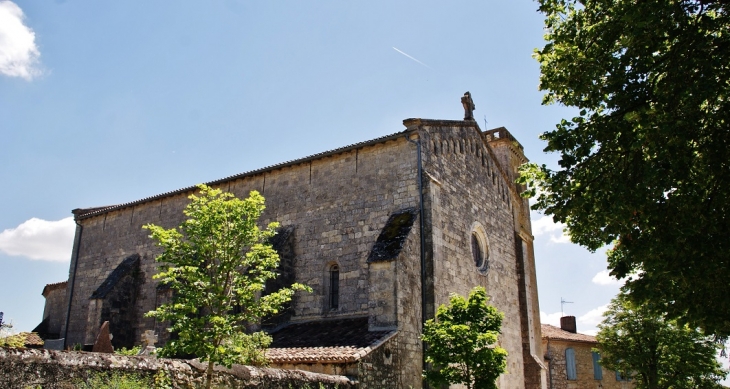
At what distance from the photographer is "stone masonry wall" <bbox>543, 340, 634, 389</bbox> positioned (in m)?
33.1

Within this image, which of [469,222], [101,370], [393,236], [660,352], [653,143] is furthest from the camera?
[660,352]

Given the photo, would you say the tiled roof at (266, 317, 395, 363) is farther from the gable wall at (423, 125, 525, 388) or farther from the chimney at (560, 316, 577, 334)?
the chimney at (560, 316, 577, 334)

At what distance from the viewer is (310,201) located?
769 inches

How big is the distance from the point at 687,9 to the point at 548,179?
3444 millimetres

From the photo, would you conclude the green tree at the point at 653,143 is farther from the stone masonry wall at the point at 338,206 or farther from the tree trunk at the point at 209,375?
the stone masonry wall at the point at 338,206

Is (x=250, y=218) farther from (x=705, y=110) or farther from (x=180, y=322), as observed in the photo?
(x=705, y=110)

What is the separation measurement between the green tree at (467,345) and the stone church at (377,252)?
130 centimetres

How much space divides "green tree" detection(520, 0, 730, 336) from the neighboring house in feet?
81.2

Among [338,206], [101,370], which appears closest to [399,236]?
[338,206]

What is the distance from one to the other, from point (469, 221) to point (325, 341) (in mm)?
7101

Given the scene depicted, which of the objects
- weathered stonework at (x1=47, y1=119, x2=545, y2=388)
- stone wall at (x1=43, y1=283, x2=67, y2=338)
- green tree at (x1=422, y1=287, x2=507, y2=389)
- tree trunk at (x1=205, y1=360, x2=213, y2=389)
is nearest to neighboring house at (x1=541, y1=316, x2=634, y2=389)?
weathered stonework at (x1=47, y1=119, x2=545, y2=388)

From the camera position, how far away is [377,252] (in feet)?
52.0

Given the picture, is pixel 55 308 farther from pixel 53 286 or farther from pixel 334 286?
pixel 334 286

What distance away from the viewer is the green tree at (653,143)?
8461 mm
